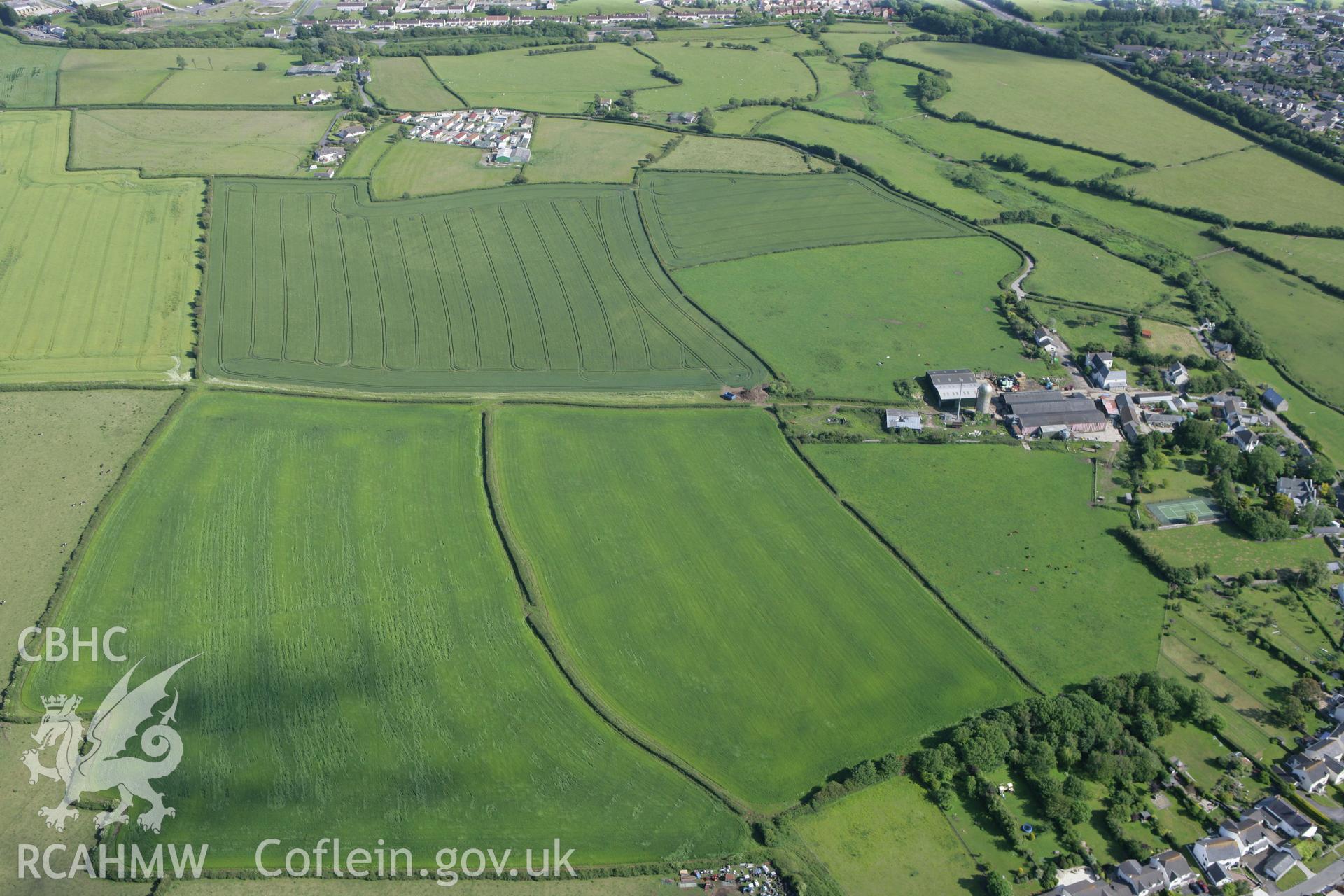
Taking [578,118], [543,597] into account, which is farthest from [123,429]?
[578,118]

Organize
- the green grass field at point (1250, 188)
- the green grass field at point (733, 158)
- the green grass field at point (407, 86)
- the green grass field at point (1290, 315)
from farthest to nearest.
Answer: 1. the green grass field at point (407, 86)
2. the green grass field at point (733, 158)
3. the green grass field at point (1250, 188)
4. the green grass field at point (1290, 315)

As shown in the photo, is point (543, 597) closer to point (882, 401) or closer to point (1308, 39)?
point (882, 401)

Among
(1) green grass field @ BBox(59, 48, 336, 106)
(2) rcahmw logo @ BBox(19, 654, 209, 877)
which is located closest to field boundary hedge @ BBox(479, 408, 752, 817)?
(2) rcahmw logo @ BBox(19, 654, 209, 877)

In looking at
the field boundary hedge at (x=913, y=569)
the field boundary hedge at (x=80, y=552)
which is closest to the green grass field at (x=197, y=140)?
the field boundary hedge at (x=80, y=552)

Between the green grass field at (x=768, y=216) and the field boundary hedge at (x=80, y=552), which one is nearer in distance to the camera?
the field boundary hedge at (x=80, y=552)

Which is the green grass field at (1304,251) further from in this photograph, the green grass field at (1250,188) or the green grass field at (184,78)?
the green grass field at (184,78)

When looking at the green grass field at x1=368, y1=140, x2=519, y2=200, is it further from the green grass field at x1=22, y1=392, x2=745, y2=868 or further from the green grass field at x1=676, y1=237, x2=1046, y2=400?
the green grass field at x1=22, y1=392, x2=745, y2=868
